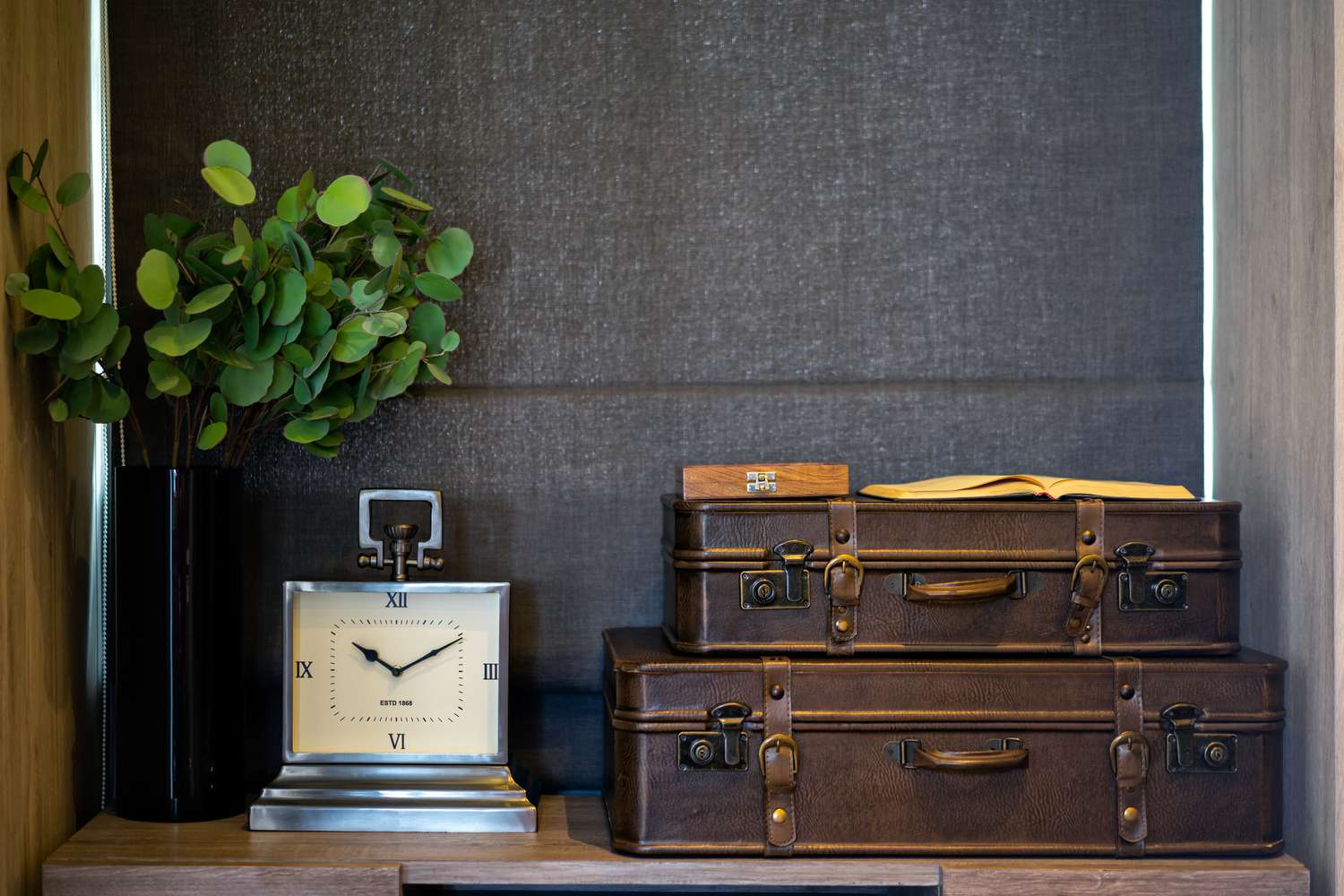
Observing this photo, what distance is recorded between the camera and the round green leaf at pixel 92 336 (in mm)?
1376

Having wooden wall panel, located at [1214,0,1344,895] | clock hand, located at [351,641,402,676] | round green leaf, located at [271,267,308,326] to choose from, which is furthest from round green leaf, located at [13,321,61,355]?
wooden wall panel, located at [1214,0,1344,895]

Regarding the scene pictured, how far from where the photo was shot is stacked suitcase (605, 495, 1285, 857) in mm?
1378

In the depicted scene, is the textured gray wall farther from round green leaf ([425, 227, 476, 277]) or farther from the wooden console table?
the wooden console table

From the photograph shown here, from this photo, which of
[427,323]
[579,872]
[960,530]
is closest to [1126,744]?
[960,530]

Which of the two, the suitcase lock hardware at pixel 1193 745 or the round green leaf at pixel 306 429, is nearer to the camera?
the suitcase lock hardware at pixel 1193 745

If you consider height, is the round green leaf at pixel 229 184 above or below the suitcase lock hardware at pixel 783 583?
above

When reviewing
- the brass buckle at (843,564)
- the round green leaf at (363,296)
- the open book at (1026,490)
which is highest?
the round green leaf at (363,296)

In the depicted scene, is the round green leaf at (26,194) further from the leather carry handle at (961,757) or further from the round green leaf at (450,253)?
the leather carry handle at (961,757)

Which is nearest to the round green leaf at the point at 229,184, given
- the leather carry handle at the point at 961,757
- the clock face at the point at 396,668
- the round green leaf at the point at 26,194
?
the round green leaf at the point at 26,194

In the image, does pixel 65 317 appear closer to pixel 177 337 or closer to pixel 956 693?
pixel 177 337

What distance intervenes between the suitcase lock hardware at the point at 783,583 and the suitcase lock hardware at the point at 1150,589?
386 millimetres

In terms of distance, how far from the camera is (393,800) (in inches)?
58.3

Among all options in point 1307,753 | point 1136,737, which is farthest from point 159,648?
point 1307,753

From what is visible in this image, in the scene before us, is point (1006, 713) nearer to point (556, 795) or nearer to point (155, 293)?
point (556, 795)
